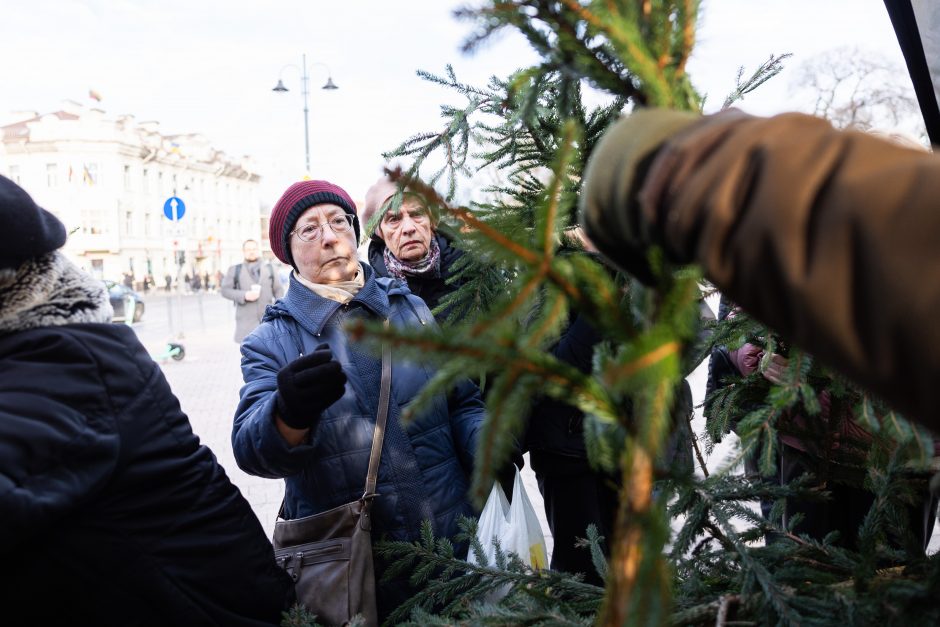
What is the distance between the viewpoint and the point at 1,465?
1547 mm

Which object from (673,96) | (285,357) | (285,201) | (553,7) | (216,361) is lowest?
(216,361)

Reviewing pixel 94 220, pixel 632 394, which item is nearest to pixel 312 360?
pixel 632 394

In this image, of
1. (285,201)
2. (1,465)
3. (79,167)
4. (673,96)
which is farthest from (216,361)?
(79,167)

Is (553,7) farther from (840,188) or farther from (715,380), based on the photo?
(715,380)

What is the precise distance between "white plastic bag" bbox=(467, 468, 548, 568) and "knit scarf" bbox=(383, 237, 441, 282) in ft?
4.04

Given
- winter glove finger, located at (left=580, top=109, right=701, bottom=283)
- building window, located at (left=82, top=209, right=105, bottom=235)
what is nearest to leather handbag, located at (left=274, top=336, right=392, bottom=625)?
winter glove finger, located at (left=580, top=109, right=701, bottom=283)

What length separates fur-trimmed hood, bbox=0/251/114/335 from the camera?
67.3 inches

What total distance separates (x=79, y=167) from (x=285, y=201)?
6554 centimetres

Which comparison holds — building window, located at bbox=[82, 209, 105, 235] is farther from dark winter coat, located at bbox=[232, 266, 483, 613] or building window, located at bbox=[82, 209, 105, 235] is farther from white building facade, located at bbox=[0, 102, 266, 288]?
dark winter coat, located at bbox=[232, 266, 483, 613]

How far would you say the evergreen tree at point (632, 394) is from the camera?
0.74 meters

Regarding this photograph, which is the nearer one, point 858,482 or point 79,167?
point 858,482

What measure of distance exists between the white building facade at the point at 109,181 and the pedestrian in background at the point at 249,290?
4482 centimetres

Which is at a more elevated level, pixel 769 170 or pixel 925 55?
pixel 925 55

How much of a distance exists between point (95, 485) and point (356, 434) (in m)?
0.86
